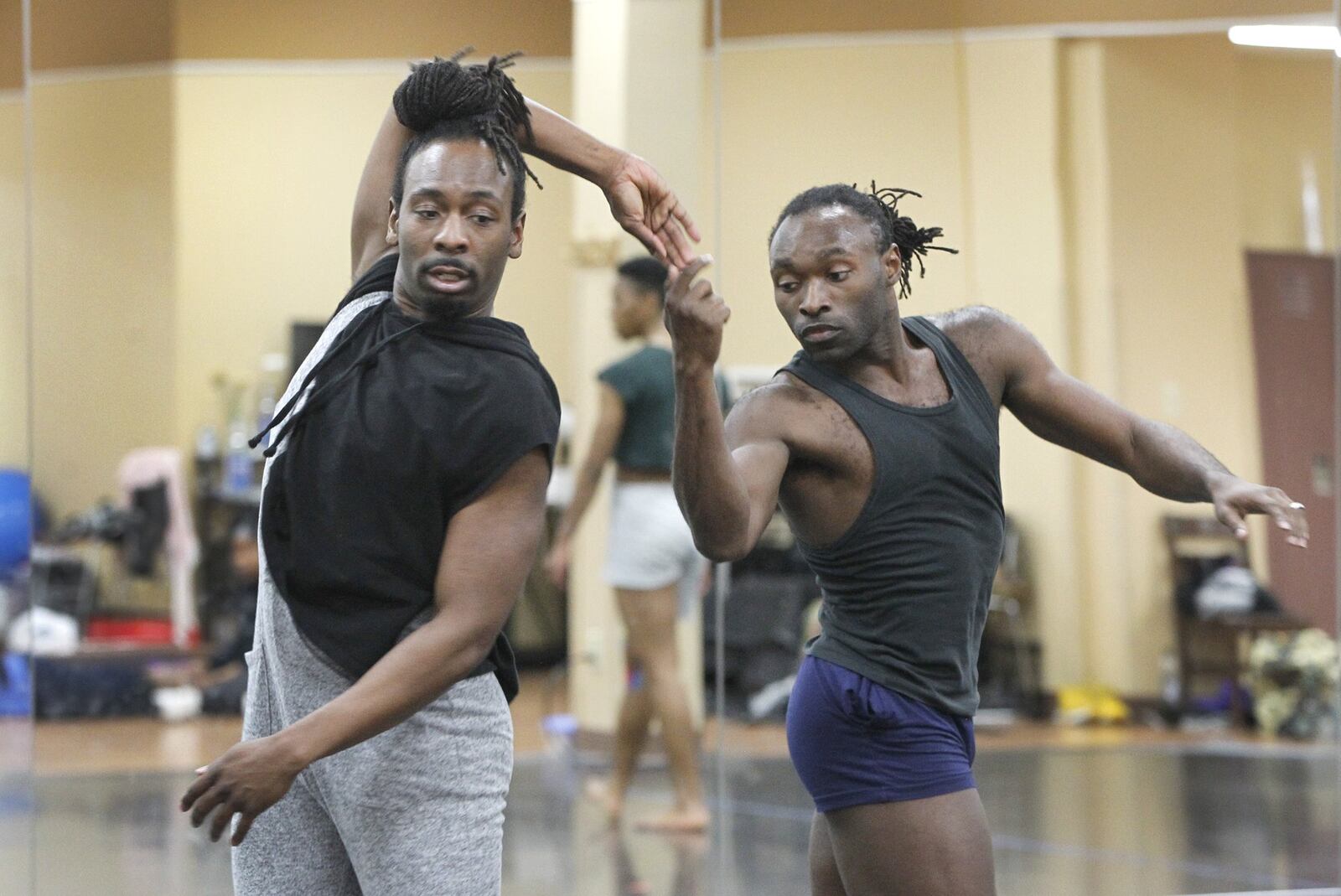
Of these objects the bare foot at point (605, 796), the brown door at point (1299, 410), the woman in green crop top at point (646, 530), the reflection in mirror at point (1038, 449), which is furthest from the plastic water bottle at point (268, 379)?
the brown door at point (1299, 410)

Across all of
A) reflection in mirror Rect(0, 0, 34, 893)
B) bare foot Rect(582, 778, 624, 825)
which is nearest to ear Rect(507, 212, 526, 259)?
reflection in mirror Rect(0, 0, 34, 893)

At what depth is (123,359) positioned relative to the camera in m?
5.60

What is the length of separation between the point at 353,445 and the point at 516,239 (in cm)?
30

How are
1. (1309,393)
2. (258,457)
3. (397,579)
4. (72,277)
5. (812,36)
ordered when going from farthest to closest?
(258,457), (1309,393), (72,277), (812,36), (397,579)

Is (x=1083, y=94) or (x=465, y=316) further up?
(x=1083, y=94)

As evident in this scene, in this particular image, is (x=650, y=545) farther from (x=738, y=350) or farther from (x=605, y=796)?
(x=605, y=796)

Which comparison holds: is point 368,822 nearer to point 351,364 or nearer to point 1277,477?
point 351,364

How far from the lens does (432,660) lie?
1.51m

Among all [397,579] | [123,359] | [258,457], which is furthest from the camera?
[258,457]

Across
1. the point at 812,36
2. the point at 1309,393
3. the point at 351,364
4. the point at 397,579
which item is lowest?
the point at 397,579

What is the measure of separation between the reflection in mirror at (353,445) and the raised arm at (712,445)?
14cm

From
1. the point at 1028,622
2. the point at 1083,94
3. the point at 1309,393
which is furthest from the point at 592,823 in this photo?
the point at 1309,393

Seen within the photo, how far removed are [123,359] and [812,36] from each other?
285 cm

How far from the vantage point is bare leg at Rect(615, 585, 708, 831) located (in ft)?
15.0
